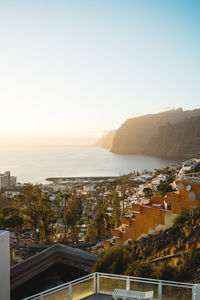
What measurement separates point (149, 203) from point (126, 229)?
60.9 inches

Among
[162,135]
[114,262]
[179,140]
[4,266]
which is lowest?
[114,262]

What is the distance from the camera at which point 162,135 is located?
14875 cm

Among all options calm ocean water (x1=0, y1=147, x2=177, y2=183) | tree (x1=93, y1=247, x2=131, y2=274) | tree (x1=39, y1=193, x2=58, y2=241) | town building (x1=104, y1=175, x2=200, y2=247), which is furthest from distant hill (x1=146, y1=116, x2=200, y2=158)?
tree (x1=93, y1=247, x2=131, y2=274)

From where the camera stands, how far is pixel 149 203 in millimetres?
11414

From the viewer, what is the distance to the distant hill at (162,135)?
136 metres

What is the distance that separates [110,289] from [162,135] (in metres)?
149

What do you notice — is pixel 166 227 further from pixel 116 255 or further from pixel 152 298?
pixel 152 298

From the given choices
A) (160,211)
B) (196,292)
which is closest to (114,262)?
(160,211)

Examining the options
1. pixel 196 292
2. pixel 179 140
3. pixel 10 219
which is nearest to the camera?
pixel 196 292

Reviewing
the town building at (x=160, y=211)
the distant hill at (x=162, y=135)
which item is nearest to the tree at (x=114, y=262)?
the town building at (x=160, y=211)

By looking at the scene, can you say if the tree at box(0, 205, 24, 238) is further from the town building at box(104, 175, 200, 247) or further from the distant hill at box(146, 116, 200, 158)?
the distant hill at box(146, 116, 200, 158)

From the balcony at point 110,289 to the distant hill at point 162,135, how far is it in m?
126

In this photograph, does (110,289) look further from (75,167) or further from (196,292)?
(75,167)

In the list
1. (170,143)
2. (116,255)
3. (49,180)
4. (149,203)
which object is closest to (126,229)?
(149,203)
